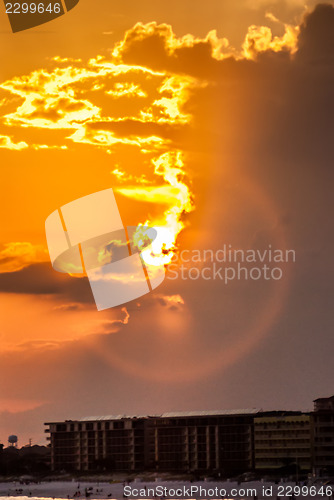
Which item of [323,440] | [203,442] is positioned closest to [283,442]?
[323,440]

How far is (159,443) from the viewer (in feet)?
335

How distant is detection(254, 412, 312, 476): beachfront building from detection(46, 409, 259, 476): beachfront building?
5.77ft

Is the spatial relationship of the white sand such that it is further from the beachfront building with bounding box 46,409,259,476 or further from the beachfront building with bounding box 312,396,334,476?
the beachfront building with bounding box 312,396,334,476

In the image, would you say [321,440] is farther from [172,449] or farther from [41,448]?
[41,448]

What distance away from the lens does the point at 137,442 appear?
351 ft

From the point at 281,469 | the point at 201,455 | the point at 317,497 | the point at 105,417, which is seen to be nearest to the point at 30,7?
the point at 317,497

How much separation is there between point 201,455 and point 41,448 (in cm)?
5447

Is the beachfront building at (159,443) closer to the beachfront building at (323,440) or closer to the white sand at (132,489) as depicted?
the white sand at (132,489)

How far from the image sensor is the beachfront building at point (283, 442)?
295 feet

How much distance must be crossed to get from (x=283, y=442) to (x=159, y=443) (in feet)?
49.6

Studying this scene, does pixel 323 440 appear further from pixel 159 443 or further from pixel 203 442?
pixel 159 443

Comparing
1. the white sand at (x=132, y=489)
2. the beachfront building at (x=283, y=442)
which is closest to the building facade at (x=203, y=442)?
the beachfront building at (x=283, y=442)

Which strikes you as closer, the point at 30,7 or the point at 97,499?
the point at 30,7

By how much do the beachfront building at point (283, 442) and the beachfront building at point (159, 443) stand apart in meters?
1.76
